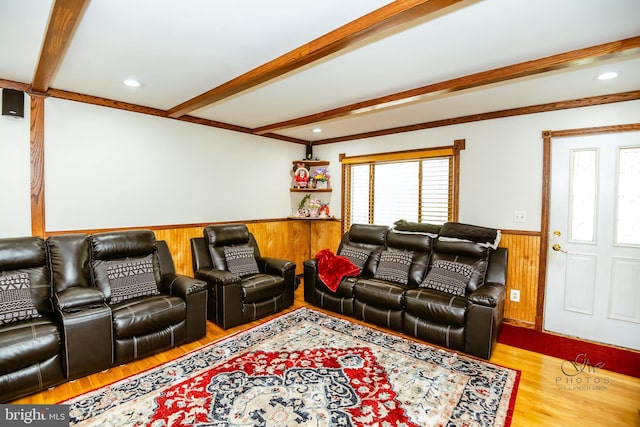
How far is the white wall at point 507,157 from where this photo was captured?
10.8 ft

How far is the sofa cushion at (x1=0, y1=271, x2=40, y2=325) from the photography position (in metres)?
2.39

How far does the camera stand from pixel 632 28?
193 centimetres

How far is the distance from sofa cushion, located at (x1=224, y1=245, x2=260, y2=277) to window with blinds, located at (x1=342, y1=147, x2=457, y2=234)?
1.88 metres

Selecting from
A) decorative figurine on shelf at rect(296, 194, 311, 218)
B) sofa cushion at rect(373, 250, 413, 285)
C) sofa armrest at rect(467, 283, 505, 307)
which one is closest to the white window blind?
decorative figurine on shelf at rect(296, 194, 311, 218)

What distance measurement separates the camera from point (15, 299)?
8.07 ft

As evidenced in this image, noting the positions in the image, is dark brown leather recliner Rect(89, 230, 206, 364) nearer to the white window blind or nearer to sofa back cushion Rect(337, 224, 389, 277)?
sofa back cushion Rect(337, 224, 389, 277)

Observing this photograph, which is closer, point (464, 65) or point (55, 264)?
point (464, 65)

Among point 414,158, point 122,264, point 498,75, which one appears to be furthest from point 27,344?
point 414,158

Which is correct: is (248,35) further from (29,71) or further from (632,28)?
(632,28)

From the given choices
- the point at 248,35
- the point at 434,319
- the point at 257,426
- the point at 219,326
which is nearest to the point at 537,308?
the point at 434,319

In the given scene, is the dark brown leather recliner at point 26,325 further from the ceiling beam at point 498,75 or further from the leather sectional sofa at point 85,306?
the ceiling beam at point 498,75

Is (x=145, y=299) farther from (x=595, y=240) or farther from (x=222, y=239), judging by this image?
(x=595, y=240)

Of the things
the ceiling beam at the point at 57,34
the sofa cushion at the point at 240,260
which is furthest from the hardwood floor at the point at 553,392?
the ceiling beam at the point at 57,34

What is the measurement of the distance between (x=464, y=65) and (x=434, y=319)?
7.37 ft
